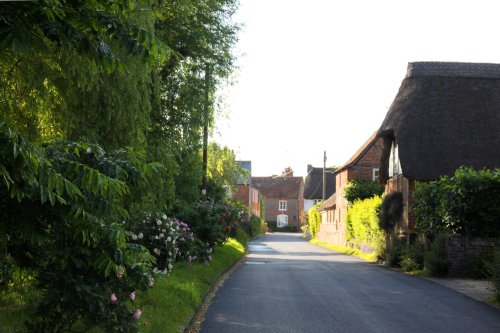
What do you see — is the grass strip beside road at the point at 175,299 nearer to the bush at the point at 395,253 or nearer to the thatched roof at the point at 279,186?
the bush at the point at 395,253

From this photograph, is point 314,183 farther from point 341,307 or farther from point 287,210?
point 341,307

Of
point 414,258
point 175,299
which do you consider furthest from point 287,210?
point 175,299

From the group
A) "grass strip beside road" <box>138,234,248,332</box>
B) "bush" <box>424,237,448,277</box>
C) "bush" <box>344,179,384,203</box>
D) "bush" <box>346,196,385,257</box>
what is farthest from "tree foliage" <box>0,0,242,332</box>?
"bush" <box>344,179,384,203</box>

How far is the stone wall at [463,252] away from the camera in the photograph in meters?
20.2

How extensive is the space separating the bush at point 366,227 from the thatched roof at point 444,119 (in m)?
3.64

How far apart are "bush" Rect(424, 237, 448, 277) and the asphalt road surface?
4.36ft

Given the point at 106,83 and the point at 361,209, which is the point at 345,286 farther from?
the point at 361,209

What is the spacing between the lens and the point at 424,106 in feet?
96.6

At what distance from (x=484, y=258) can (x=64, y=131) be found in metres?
15.0

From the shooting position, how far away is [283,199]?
12188cm

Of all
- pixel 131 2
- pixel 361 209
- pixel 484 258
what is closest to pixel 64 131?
pixel 131 2

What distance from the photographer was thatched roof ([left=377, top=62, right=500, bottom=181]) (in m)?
28.0

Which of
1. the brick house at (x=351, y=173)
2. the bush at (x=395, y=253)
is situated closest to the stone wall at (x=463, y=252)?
the bush at (x=395, y=253)

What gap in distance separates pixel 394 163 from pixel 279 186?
3661 inches
